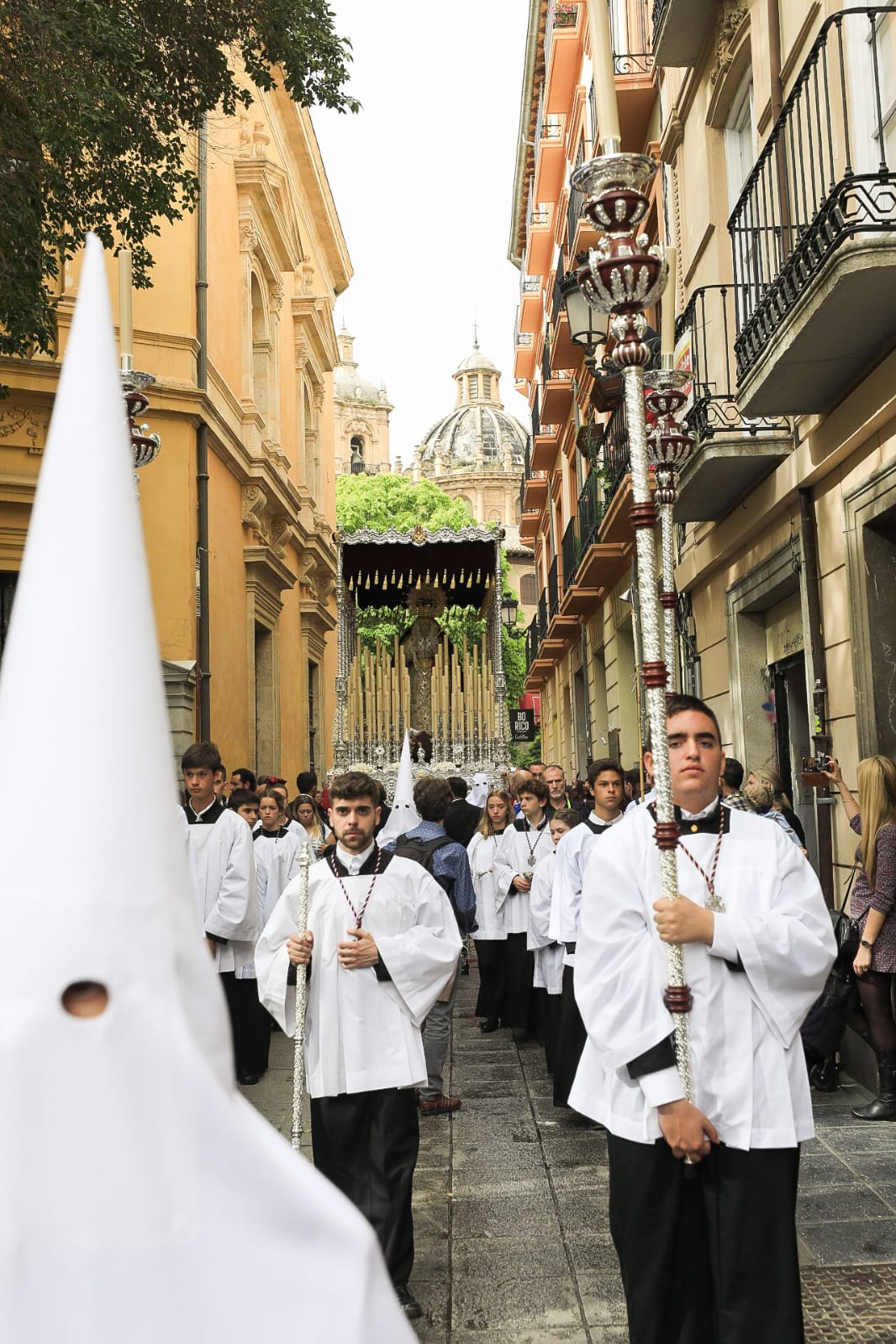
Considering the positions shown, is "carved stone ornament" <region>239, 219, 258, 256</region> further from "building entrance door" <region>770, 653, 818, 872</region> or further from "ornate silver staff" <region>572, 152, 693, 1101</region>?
"ornate silver staff" <region>572, 152, 693, 1101</region>

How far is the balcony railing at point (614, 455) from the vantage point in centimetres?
1506

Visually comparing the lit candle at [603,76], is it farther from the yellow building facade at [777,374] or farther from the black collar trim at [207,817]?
the black collar trim at [207,817]

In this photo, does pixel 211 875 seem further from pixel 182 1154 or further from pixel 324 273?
pixel 324 273

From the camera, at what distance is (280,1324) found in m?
1.47

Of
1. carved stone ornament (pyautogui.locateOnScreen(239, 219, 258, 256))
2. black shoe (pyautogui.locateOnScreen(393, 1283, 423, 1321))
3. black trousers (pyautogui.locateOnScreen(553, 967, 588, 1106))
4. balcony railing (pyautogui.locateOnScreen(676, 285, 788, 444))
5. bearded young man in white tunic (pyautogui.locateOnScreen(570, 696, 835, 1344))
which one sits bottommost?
black shoe (pyautogui.locateOnScreen(393, 1283, 423, 1321))

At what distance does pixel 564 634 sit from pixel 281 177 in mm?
10131

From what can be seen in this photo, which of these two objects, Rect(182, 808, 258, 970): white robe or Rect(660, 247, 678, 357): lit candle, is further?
Rect(660, 247, 678, 357): lit candle

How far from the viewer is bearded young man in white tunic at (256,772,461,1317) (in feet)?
15.1

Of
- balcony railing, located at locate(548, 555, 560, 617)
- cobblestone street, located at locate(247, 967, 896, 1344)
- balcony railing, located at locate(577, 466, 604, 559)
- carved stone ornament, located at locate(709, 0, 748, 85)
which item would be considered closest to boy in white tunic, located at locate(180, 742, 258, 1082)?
cobblestone street, located at locate(247, 967, 896, 1344)

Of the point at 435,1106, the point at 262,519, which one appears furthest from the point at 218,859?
the point at 262,519

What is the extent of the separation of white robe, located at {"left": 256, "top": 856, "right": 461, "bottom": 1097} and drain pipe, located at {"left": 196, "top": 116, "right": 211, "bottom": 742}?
11098 millimetres

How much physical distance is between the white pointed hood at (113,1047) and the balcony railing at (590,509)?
1570 centimetres

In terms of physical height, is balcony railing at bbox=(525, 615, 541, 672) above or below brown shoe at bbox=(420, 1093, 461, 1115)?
above

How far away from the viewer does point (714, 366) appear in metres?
11.0
